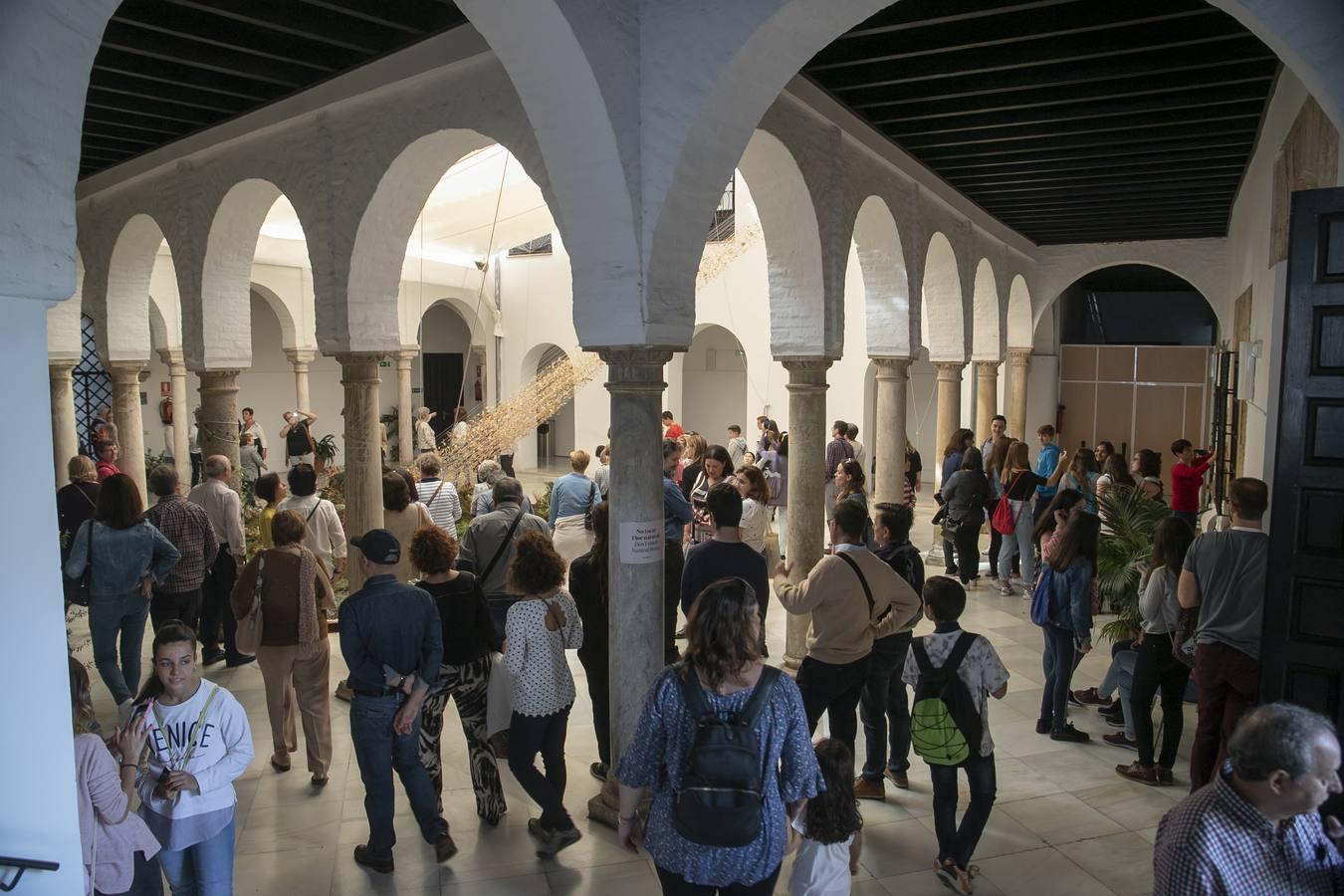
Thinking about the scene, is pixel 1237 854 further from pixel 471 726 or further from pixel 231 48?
pixel 231 48

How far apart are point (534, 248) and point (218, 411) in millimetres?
12454

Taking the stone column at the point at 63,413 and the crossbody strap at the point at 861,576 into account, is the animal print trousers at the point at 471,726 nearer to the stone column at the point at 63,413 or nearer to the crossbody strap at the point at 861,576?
the crossbody strap at the point at 861,576

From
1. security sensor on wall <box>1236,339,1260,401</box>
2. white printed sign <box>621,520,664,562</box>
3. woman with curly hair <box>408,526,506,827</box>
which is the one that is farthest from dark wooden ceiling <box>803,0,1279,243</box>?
woman with curly hair <box>408,526,506,827</box>

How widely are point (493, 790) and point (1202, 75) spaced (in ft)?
22.2

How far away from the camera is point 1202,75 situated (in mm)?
7293

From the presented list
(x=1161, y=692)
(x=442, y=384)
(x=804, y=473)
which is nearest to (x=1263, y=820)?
(x=1161, y=692)

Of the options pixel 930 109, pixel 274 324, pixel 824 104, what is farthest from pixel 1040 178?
pixel 274 324

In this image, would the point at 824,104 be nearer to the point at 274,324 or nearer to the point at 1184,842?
the point at 1184,842

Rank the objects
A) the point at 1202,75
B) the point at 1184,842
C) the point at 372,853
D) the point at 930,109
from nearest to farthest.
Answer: the point at 1184,842, the point at 372,853, the point at 1202,75, the point at 930,109

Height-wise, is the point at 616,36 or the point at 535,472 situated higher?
the point at 616,36

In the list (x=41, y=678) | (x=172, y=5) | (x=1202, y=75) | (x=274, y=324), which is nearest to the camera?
(x=41, y=678)

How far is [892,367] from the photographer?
9.87 meters

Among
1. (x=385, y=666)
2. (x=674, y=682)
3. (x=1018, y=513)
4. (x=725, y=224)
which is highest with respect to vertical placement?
(x=725, y=224)

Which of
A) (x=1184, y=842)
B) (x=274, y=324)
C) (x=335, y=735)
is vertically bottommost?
(x=335, y=735)
